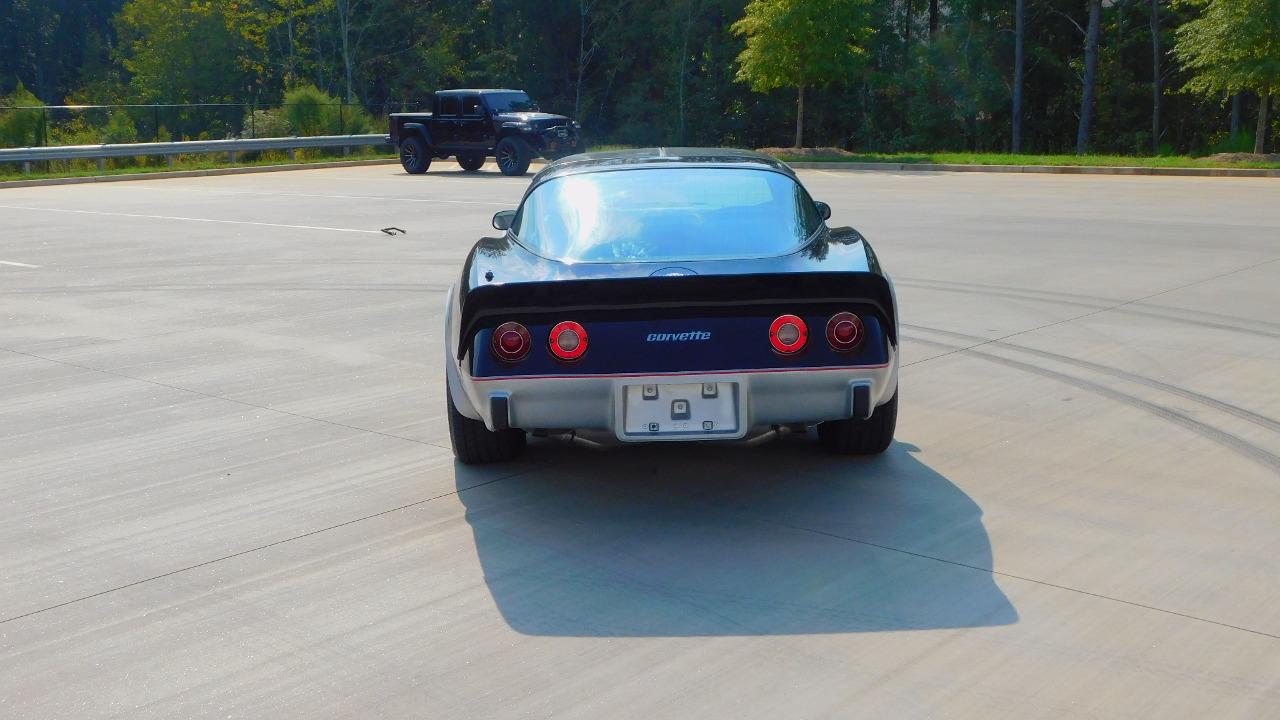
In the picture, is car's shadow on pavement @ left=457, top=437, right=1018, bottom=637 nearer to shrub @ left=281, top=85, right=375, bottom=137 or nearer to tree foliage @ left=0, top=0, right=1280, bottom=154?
tree foliage @ left=0, top=0, right=1280, bottom=154

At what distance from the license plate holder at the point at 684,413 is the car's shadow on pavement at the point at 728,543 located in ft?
1.25

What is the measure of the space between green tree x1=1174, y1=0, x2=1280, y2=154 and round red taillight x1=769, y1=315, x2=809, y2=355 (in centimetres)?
3024

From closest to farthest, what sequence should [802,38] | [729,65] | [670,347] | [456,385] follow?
[670,347], [456,385], [802,38], [729,65]

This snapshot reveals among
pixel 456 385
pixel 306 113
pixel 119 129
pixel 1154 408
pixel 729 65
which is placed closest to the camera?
pixel 456 385

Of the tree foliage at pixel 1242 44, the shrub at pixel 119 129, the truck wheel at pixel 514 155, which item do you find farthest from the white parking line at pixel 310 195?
the tree foliage at pixel 1242 44

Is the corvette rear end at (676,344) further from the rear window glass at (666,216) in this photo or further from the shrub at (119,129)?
the shrub at (119,129)

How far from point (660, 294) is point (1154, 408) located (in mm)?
3358

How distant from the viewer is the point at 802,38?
125ft

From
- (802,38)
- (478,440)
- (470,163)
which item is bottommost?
(478,440)

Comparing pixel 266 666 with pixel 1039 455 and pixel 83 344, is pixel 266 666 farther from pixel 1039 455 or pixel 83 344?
pixel 83 344

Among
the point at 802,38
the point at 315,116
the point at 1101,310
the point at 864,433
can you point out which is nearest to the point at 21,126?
the point at 315,116

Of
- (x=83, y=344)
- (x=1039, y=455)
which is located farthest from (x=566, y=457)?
(x=83, y=344)

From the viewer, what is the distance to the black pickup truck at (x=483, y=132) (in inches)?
1232

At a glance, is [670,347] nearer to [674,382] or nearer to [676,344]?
[676,344]
